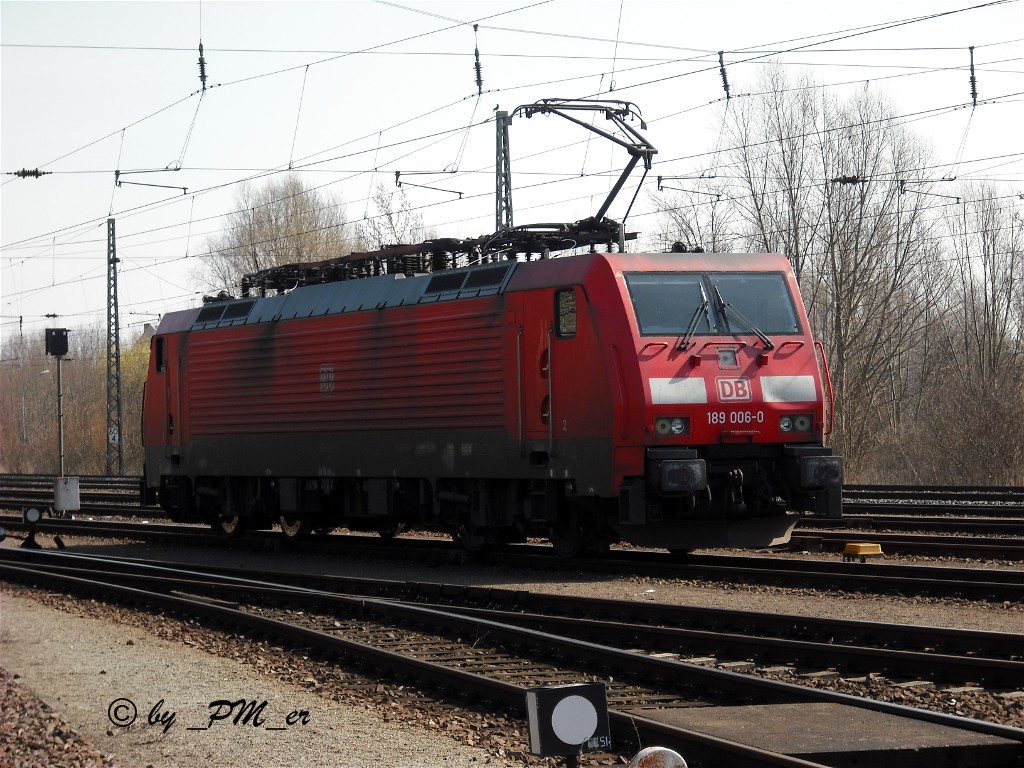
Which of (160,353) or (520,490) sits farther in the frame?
(160,353)

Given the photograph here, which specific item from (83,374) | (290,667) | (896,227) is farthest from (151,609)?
(83,374)

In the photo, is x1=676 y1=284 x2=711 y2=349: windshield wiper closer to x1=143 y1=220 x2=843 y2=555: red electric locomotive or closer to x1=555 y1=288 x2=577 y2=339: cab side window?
x1=143 y1=220 x2=843 y2=555: red electric locomotive

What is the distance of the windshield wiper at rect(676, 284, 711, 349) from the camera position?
1409 centimetres

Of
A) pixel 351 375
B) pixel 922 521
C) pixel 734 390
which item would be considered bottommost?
pixel 922 521

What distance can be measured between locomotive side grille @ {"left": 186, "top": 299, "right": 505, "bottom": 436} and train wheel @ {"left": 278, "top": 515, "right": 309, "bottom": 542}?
1.47 metres

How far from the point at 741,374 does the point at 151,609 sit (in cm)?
661

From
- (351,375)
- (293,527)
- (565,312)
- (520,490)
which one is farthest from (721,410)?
(293,527)

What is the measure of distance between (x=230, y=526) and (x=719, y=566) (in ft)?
A: 32.6

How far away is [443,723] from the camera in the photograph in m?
8.02

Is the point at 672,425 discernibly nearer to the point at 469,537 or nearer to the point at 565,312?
the point at 565,312

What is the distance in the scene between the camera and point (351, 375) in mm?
17844

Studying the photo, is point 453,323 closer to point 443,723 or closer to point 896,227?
point 443,723

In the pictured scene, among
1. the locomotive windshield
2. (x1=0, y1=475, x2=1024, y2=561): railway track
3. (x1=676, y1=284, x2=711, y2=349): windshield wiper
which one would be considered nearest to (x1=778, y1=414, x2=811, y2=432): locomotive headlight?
the locomotive windshield

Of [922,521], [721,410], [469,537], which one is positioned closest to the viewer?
[721,410]
